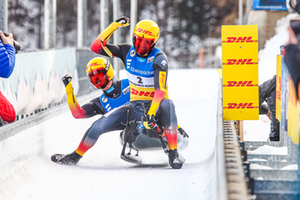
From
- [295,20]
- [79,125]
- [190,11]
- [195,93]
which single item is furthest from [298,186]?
[190,11]

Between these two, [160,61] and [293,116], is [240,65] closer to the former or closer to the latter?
[160,61]

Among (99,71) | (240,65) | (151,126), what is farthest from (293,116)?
(99,71)

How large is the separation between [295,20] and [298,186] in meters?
0.86

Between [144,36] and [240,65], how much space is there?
3.11ft

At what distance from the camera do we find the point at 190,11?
32.3 meters

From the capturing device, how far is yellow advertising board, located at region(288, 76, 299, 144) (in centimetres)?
247

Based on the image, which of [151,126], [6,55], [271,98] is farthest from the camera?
[271,98]

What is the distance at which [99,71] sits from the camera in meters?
4.34

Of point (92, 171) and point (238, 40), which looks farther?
point (238, 40)

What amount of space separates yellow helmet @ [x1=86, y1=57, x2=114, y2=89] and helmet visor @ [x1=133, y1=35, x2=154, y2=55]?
1.53ft

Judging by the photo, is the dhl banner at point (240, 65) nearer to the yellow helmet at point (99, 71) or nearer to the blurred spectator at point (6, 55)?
the yellow helmet at point (99, 71)

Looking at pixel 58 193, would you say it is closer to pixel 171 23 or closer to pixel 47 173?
pixel 47 173


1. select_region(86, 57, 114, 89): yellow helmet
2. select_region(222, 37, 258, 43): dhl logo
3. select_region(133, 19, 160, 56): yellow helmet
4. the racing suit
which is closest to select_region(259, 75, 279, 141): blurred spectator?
select_region(222, 37, 258, 43): dhl logo

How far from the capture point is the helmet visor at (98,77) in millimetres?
4332
